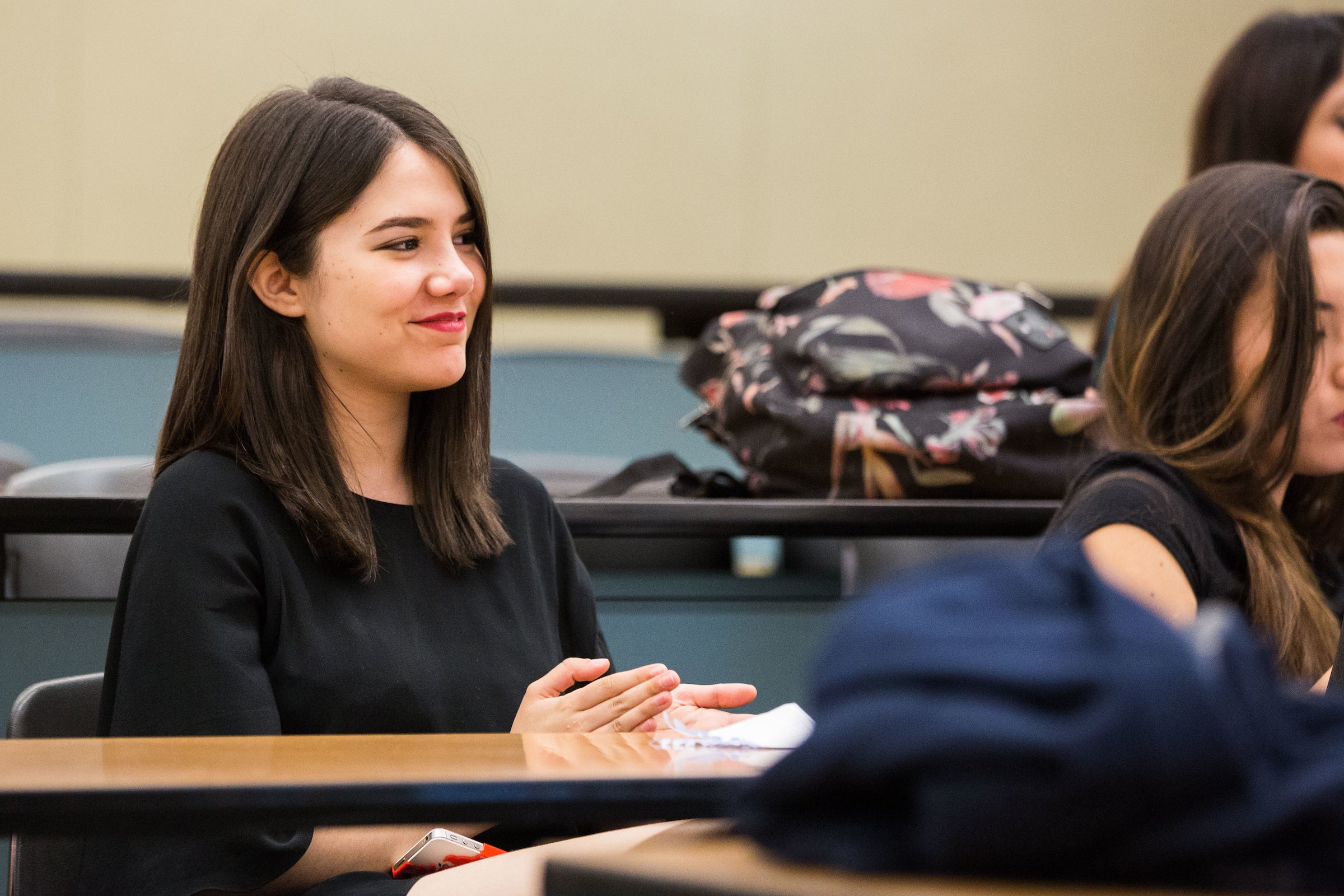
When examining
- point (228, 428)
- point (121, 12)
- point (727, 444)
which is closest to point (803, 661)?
point (727, 444)

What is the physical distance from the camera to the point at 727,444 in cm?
177

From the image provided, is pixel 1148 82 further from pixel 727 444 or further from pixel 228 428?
pixel 228 428

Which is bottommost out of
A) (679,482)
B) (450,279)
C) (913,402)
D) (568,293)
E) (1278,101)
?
(568,293)

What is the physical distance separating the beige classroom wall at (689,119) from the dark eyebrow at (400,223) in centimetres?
204

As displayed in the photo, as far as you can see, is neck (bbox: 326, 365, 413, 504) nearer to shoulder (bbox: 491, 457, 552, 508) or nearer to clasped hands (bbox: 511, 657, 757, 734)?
shoulder (bbox: 491, 457, 552, 508)

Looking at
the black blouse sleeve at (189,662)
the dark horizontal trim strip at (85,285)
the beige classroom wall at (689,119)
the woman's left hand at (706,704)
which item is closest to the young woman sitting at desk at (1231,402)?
the woman's left hand at (706,704)

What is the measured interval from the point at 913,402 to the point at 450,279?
638 millimetres

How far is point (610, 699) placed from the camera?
0.98 meters

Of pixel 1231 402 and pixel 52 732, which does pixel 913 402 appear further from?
pixel 52 732

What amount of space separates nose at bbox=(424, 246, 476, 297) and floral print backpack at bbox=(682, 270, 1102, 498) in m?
0.51

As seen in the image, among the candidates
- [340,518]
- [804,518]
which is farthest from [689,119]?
[340,518]

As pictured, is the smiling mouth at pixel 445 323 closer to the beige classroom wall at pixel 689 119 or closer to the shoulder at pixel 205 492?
the shoulder at pixel 205 492

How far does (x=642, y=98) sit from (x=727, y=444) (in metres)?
1.99

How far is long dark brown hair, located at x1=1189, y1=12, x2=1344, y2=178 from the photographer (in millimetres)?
2023
